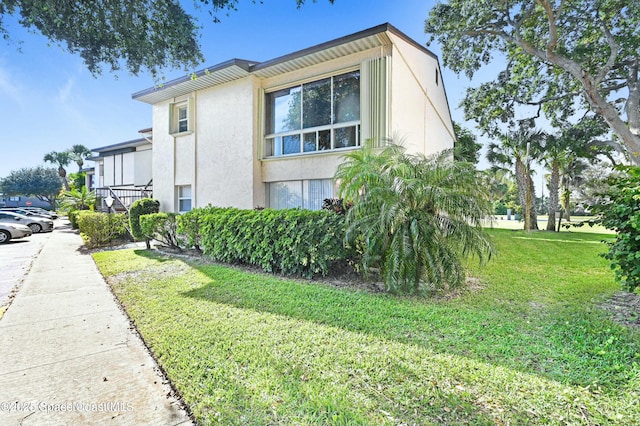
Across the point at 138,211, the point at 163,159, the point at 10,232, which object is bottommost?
the point at 10,232

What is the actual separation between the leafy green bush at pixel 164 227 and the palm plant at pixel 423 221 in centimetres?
725

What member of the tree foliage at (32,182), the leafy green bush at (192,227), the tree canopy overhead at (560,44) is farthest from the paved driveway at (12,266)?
the tree foliage at (32,182)

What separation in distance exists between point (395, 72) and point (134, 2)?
776 cm

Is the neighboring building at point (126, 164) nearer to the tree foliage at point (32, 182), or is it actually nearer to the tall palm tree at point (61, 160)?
the tall palm tree at point (61, 160)

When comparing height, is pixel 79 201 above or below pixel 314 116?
below

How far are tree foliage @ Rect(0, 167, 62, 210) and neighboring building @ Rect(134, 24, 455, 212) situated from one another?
4725 centimetres

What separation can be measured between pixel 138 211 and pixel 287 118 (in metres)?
7.67

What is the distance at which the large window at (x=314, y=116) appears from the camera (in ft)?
34.9

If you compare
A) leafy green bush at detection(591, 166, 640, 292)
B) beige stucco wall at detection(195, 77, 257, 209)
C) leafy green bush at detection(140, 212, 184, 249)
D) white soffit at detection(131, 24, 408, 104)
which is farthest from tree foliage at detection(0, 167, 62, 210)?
leafy green bush at detection(591, 166, 640, 292)

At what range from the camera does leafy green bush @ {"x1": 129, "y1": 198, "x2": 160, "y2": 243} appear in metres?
13.2

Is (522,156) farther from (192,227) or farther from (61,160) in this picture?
(61,160)

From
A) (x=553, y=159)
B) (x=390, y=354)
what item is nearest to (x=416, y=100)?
(x=390, y=354)

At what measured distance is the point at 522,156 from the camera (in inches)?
874

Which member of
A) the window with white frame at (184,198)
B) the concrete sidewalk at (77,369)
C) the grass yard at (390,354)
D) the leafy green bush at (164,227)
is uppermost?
the window with white frame at (184,198)
